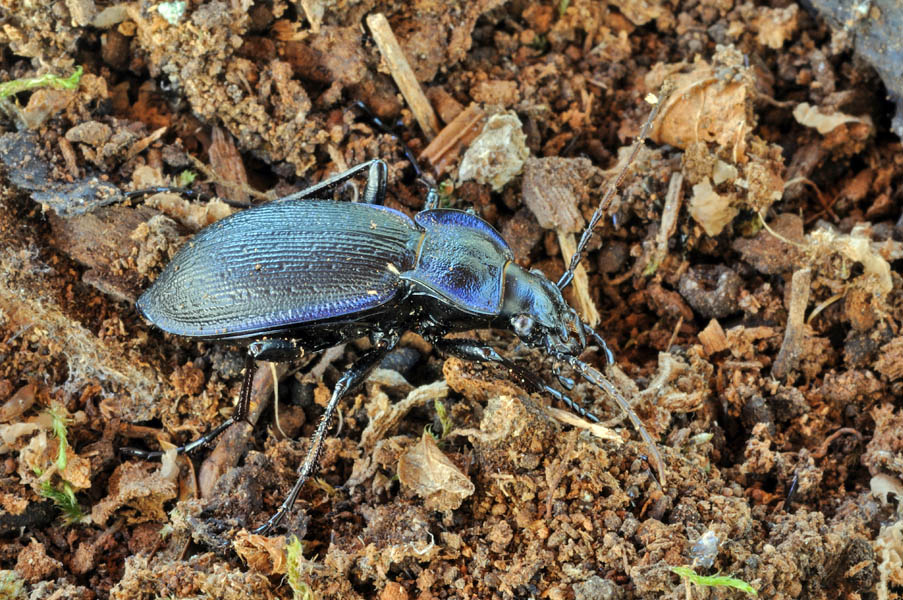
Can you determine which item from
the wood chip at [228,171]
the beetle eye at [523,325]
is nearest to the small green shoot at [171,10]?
the wood chip at [228,171]

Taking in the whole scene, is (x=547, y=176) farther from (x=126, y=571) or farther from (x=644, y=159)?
(x=126, y=571)

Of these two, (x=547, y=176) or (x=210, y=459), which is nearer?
(x=210, y=459)

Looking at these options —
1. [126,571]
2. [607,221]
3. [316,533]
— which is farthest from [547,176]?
[126,571]

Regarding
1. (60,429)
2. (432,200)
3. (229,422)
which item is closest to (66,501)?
(60,429)

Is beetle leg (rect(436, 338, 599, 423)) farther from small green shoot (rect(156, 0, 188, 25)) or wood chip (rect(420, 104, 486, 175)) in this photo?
small green shoot (rect(156, 0, 188, 25))

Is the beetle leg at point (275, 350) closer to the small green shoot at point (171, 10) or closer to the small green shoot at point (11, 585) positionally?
the small green shoot at point (11, 585)

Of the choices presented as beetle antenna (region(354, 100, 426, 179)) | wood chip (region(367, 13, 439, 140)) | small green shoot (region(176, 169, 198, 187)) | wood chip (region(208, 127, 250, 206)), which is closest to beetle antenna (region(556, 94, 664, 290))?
beetle antenna (region(354, 100, 426, 179))
